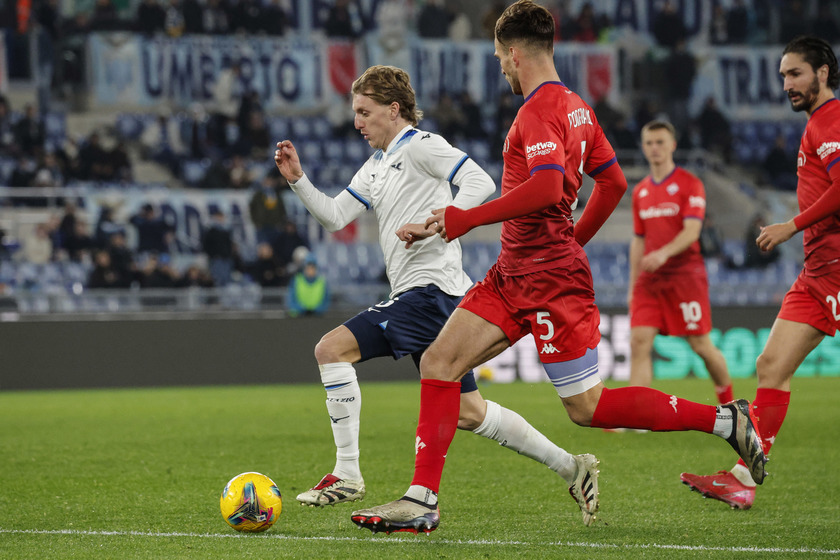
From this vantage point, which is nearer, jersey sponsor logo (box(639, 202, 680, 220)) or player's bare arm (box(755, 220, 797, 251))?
player's bare arm (box(755, 220, 797, 251))

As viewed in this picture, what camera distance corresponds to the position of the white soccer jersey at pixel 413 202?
5.31 meters

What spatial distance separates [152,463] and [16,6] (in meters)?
15.8

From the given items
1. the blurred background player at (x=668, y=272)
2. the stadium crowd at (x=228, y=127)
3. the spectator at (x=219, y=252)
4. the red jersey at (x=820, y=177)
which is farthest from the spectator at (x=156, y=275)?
the red jersey at (x=820, y=177)

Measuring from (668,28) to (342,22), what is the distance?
7.12 meters

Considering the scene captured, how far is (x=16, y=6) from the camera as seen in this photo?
20484 mm

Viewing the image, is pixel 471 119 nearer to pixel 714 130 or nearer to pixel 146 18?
pixel 714 130

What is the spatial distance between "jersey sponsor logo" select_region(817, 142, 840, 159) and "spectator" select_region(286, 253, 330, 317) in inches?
395

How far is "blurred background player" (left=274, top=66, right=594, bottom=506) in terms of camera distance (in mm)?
5090

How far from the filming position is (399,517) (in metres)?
4.29

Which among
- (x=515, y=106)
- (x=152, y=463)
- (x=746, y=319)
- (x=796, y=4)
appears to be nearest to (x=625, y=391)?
(x=152, y=463)

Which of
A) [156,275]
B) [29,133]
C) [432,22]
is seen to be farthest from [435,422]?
[432,22]

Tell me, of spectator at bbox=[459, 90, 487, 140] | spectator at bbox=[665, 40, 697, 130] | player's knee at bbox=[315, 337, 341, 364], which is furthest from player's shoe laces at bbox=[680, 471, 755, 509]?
spectator at bbox=[665, 40, 697, 130]

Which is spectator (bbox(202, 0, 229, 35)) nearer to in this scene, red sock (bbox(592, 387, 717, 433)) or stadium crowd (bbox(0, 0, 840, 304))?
stadium crowd (bbox(0, 0, 840, 304))

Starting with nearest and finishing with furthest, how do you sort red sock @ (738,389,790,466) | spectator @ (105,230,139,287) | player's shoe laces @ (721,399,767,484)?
player's shoe laces @ (721,399,767,484) < red sock @ (738,389,790,466) < spectator @ (105,230,139,287)
